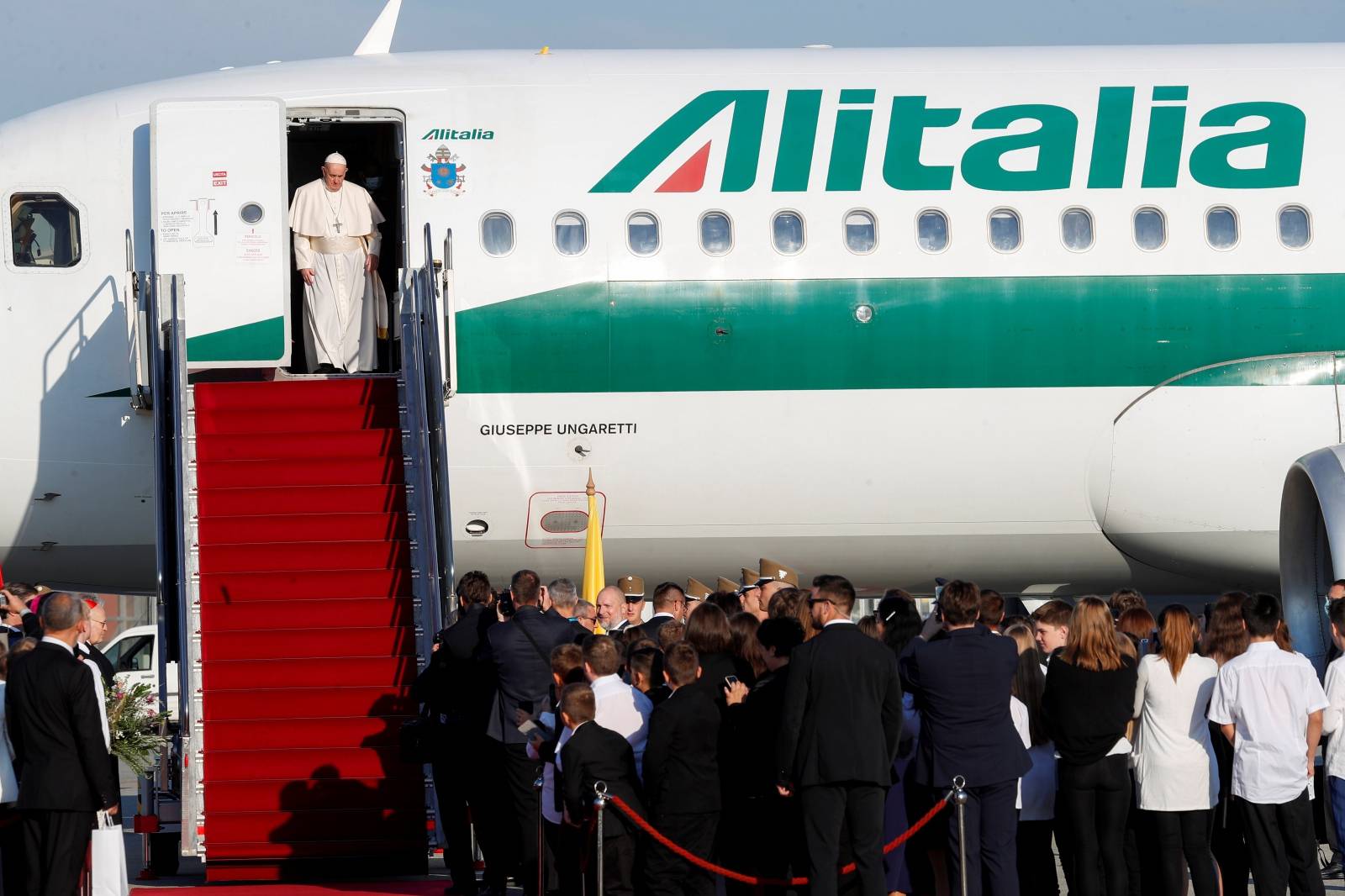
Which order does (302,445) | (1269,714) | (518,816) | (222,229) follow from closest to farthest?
(1269,714), (518,816), (302,445), (222,229)

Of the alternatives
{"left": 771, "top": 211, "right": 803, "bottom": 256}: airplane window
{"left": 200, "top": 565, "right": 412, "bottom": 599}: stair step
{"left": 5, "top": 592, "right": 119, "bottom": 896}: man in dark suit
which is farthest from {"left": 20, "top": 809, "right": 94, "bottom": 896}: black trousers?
{"left": 771, "top": 211, "right": 803, "bottom": 256}: airplane window

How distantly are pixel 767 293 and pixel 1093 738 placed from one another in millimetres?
5593

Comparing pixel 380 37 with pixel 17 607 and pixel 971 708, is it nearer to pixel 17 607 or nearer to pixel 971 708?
pixel 17 607

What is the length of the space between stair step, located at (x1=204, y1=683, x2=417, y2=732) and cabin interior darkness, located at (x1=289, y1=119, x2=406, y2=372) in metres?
3.48

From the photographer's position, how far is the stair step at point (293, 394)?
12656mm

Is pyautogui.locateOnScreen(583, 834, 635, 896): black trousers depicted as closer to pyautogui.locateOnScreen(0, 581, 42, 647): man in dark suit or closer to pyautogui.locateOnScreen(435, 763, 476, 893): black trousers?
pyautogui.locateOnScreen(435, 763, 476, 893): black trousers

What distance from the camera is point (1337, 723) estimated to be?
8570mm

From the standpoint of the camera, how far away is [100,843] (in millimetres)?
8312

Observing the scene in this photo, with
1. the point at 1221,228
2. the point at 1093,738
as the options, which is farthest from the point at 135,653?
the point at 1093,738

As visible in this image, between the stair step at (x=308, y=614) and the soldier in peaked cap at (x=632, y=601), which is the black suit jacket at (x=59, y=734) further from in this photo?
the soldier in peaked cap at (x=632, y=601)

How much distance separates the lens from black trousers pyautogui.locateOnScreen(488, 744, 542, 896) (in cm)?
956

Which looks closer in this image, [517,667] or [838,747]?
[838,747]

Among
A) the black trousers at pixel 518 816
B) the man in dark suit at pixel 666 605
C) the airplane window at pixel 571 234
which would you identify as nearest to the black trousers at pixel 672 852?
the black trousers at pixel 518 816

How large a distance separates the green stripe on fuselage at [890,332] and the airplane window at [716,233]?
266 millimetres
